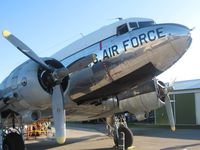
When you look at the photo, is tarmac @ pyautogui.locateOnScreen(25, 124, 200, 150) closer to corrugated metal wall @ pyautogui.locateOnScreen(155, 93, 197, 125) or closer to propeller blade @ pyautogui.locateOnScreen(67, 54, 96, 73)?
propeller blade @ pyautogui.locateOnScreen(67, 54, 96, 73)

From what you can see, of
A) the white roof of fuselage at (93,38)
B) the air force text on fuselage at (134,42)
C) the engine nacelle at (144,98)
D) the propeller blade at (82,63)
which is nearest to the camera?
the air force text on fuselage at (134,42)

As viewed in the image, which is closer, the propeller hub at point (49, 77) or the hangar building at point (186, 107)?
the propeller hub at point (49, 77)

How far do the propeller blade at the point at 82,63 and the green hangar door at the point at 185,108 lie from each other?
21990 millimetres

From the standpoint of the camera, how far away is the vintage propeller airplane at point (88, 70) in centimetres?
1016

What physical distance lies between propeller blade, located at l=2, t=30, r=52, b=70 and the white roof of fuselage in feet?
4.95

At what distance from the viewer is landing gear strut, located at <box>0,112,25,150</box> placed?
12273 millimetres

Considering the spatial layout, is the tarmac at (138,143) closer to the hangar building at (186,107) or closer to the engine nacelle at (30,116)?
the engine nacelle at (30,116)

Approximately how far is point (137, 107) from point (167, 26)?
5.03 m

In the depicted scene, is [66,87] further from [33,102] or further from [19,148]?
[19,148]

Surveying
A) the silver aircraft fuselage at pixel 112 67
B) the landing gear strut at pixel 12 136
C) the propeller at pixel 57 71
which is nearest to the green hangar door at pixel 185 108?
the silver aircraft fuselage at pixel 112 67

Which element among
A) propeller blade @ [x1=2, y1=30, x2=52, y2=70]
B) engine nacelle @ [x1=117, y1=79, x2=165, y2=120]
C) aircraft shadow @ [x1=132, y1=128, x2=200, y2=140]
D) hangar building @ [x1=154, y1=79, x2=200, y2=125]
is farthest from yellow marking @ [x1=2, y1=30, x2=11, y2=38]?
hangar building @ [x1=154, y1=79, x2=200, y2=125]

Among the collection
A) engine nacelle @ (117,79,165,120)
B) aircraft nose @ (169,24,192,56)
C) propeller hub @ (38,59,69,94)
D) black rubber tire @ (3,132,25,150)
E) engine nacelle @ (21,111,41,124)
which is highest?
aircraft nose @ (169,24,192,56)

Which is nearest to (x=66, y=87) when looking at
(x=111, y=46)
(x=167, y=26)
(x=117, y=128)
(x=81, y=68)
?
(x=81, y=68)

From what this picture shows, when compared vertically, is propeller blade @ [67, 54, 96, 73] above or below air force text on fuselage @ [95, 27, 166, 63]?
below
